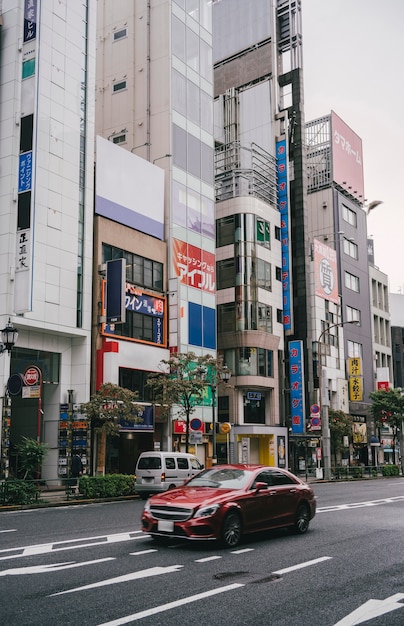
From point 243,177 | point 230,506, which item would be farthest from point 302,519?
point 243,177

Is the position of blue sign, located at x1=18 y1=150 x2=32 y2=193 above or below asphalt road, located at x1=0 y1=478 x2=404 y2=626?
above

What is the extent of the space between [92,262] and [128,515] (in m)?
19.8

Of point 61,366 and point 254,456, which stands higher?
point 61,366

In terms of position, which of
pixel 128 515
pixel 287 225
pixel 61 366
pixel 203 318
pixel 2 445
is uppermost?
pixel 287 225

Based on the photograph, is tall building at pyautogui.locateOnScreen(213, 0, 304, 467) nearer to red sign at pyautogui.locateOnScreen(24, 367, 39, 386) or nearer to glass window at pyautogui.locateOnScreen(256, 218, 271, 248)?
glass window at pyautogui.locateOnScreen(256, 218, 271, 248)

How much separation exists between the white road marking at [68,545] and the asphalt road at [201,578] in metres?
0.02

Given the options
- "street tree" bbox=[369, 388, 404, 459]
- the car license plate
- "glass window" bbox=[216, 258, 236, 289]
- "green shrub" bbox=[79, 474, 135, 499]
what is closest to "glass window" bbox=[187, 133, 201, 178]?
"glass window" bbox=[216, 258, 236, 289]

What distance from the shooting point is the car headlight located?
39.6ft

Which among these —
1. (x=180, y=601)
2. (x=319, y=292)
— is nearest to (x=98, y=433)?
(x=180, y=601)

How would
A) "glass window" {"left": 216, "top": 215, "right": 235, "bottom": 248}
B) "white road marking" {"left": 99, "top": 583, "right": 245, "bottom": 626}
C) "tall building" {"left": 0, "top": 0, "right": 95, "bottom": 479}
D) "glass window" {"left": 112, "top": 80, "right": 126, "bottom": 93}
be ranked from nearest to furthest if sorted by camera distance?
"white road marking" {"left": 99, "top": 583, "right": 245, "bottom": 626} → "tall building" {"left": 0, "top": 0, "right": 95, "bottom": 479} → "glass window" {"left": 112, "top": 80, "right": 126, "bottom": 93} → "glass window" {"left": 216, "top": 215, "right": 235, "bottom": 248}

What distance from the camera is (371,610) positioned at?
7918mm

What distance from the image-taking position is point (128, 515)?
19.5 meters

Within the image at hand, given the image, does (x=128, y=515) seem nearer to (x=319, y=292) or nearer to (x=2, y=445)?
(x=2, y=445)

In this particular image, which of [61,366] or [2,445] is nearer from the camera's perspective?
[2,445]
